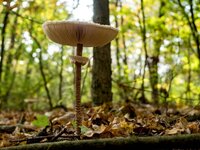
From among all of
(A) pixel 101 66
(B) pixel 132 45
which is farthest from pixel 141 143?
(B) pixel 132 45

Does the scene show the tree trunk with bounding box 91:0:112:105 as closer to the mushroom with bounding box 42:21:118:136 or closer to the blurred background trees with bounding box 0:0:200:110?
the mushroom with bounding box 42:21:118:136

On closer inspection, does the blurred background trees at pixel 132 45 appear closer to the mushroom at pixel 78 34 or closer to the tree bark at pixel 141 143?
the mushroom at pixel 78 34

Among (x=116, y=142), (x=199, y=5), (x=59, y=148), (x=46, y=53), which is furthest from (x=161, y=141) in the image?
(x=46, y=53)

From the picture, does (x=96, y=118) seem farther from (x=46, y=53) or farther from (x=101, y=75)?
(x=46, y=53)

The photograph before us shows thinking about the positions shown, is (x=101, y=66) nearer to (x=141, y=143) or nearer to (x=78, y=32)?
(x=78, y=32)

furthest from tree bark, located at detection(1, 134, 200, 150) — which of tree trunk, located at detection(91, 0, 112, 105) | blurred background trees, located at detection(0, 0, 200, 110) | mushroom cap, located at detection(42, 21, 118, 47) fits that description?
blurred background trees, located at detection(0, 0, 200, 110)
